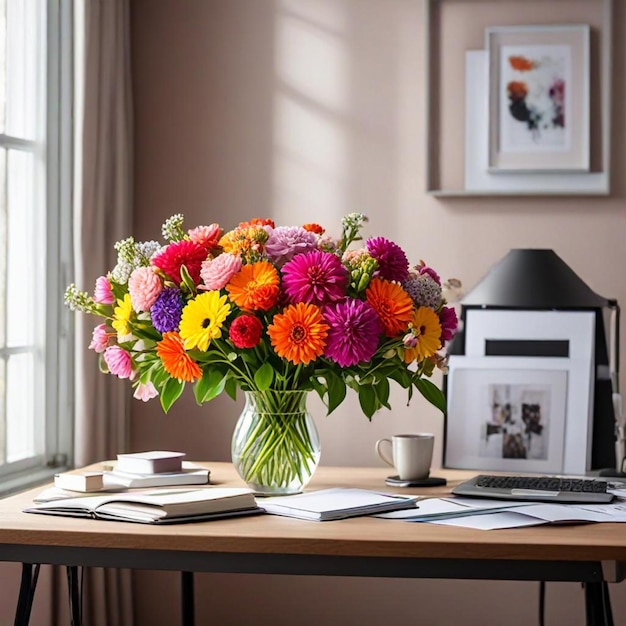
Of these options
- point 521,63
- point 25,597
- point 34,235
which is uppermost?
point 521,63

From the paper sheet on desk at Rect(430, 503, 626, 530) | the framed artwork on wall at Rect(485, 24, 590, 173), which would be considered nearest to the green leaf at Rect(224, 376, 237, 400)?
the paper sheet on desk at Rect(430, 503, 626, 530)

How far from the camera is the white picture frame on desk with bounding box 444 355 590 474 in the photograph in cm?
272

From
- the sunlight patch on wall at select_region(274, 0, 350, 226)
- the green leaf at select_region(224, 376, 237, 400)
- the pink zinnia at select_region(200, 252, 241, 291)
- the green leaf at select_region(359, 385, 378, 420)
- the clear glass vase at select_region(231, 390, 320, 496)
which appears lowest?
the clear glass vase at select_region(231, 390, 320, 496)

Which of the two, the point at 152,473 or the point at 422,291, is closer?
the point at 422,291

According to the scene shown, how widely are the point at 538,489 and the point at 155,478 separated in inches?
31.6

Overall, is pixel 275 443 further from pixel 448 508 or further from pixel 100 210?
pixel 100 210

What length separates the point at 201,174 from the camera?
10.8ft

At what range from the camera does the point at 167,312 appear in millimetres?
2004

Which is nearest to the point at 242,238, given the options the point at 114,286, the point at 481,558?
the point at 114,286

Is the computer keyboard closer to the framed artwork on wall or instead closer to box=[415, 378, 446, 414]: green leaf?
box=[415, 378, 446, 414]: green leaf

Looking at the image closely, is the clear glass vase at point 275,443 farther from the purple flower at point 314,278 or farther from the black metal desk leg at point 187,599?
the black metal desk leg at point 187,599

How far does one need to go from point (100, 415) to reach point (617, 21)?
1.90 m

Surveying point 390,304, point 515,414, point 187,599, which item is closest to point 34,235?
point 187,599

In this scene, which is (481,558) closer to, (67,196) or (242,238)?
(242,238)
